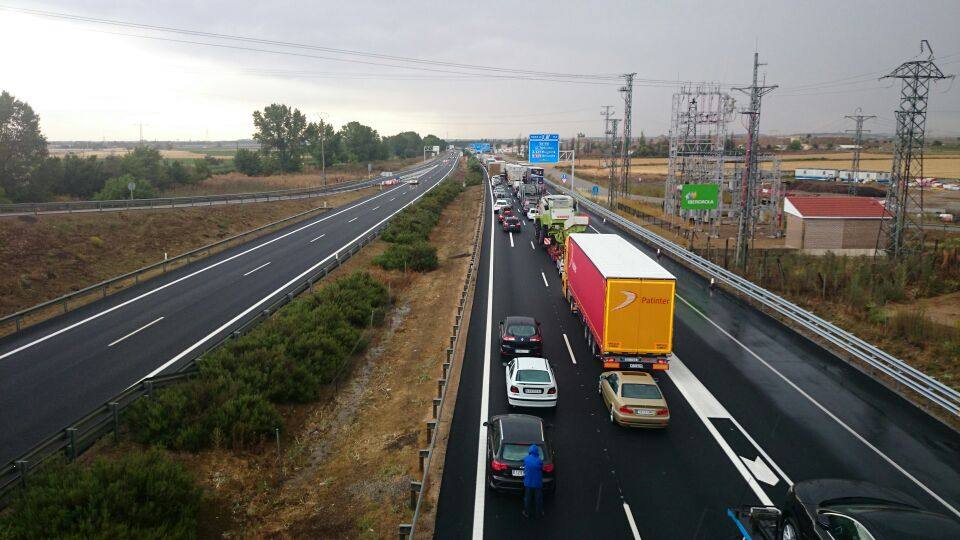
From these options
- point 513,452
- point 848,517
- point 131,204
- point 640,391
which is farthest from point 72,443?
point 131,204

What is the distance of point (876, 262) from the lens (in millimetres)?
36375

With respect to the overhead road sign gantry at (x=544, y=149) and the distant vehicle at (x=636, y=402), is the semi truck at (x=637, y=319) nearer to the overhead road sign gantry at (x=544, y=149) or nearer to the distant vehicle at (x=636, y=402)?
the distant vehicle at (x=636, y=402)

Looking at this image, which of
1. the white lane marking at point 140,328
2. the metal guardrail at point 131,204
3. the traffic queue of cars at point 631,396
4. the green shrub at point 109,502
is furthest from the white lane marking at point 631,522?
the metal guardrail at point 131,204

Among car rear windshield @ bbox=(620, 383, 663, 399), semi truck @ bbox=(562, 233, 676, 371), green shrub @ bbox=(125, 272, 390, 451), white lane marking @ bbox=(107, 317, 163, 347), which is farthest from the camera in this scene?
white lane marking @ bbox=(107, 317, 163, 347)

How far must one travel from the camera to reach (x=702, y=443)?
1498cm

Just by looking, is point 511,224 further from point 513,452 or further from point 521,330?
point 513,452

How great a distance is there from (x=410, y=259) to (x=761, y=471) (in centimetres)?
2725

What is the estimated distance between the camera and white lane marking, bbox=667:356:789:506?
13.2 m

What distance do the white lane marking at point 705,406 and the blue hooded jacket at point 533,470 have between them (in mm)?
5085

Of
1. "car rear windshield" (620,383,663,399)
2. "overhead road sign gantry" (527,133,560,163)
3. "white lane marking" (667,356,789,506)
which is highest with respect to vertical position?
"overhead road sign gantry" (527,133,560,163)

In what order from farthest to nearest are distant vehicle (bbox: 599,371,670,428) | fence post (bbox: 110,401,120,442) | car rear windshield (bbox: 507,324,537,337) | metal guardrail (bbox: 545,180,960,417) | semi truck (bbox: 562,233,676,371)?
car rear windshield (bbox: 507,324,537,337) → semi truck (bbox: 562,233,676,371) → metal guardrail (bbox: 545,180,960,417) → distant vehicle (bbox: 599,371,670,428) → fence post (bbox: 110,401,120,442)

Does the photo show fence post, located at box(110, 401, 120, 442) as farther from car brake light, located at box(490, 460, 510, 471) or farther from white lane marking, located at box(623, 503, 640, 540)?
white lane marking, located at box(623, 503, 640, 540)

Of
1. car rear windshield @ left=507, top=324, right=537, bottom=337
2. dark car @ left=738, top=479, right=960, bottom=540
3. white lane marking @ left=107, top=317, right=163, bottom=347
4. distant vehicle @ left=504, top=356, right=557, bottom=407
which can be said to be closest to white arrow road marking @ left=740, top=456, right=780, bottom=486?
dark car @ left=738, top=479, right=960, bottom=540

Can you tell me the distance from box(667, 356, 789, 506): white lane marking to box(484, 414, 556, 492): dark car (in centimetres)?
472
